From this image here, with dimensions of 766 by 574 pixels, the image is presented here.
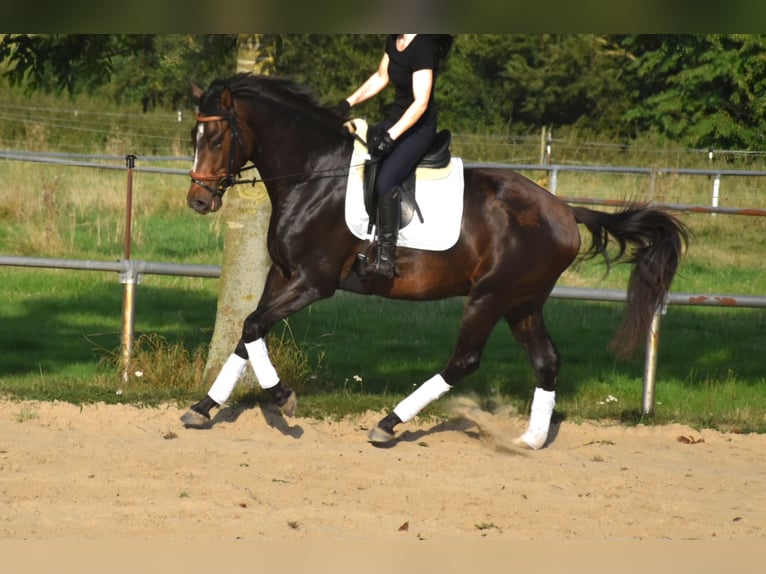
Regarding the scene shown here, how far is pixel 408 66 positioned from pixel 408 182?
0.71 meters

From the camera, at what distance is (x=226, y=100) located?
7.07m

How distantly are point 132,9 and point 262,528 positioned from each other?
3.21 m

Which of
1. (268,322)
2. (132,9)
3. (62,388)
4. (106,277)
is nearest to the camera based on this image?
(132,9)

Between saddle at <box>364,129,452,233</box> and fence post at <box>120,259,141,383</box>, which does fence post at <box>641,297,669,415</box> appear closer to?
saddle at <box>364,129,452,233</box>

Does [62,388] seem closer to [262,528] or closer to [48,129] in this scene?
[262,528]

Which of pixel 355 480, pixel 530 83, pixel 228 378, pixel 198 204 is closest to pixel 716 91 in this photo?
pixel 228 378

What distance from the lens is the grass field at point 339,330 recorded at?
28.2 ft

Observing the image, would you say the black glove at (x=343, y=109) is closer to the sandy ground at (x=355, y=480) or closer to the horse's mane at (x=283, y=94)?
the horse's mane at (x=283, y=94)

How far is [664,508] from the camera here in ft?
20.1

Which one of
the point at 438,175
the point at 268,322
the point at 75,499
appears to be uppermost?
the point at 438,175

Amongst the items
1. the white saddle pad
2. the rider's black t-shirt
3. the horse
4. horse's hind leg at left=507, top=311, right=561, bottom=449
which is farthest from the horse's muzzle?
horse's hind leg at left=507, top=311, right=561, bottom=449

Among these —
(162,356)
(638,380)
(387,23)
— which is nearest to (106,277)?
(162,356)

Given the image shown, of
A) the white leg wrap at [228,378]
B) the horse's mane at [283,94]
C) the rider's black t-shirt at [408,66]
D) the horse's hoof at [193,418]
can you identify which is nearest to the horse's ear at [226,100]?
the horse's mane at [283,94]

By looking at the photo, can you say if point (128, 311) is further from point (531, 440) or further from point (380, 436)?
point (531, 440)
